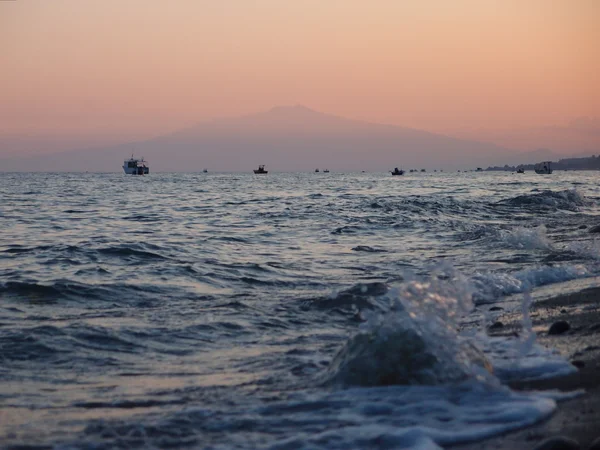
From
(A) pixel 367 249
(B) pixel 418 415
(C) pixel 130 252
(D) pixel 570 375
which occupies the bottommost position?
(A) pixel 367 249

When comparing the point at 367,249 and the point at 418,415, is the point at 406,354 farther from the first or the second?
the point at 367,249

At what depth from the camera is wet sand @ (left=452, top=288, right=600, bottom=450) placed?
3.92 meters

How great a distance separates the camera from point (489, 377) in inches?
197

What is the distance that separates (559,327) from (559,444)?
325 cm

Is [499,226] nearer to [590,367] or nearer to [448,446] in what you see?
[590,367]

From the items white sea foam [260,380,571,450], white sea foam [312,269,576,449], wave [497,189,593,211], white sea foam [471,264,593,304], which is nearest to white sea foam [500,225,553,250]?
white sea foam [471,264,593,304]

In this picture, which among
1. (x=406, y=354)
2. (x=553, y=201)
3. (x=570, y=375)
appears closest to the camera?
(x=570, y=375)

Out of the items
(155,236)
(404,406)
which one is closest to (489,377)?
(404,406)

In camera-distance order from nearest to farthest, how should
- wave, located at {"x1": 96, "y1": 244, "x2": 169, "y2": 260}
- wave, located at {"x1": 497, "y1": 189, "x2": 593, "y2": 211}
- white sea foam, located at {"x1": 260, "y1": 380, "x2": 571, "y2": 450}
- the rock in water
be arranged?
white sea foam, located at {"x1": 260, "y1": 380, "x2": 571, "y2": 450} < the rock in water < wave, located at {"x1": 96, "y1": 244, "x2": 169, "y2": 260} < wave, located at {"x1": 497, "y1": 189, "x2": 593, "y2": 211}

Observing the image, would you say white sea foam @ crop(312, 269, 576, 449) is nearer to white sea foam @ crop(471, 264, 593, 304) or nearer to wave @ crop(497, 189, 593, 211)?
white sea foam @ crop(471, 264, 593, 304)

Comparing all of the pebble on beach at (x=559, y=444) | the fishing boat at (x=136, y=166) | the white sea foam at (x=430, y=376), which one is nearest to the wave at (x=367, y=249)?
the white sea foam at (x=430, y=376)

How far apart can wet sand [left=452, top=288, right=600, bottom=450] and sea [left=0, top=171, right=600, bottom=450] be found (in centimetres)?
13

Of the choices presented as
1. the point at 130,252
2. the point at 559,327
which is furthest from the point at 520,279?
the point at 130,252

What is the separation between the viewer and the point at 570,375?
505cm
